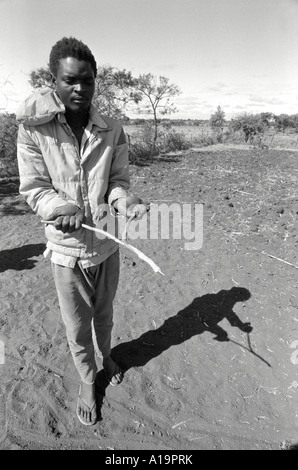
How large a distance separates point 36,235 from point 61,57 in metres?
3.89

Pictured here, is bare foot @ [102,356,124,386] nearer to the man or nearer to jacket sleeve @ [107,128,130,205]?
the man

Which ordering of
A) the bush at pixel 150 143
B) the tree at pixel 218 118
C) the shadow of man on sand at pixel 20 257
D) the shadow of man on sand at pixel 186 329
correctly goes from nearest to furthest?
the shadow of man on sand at pixel 186 329 → the shadow of man on sand at pixel 20 257 → the bush at pixel 150 143 → the tree at pixel 218 118

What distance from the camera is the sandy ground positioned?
2154mm

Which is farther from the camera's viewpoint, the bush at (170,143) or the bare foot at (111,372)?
the bush at (170,143)

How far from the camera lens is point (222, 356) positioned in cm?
277

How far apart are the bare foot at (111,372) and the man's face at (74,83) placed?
70.2 inches

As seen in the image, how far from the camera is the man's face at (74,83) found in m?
1.49

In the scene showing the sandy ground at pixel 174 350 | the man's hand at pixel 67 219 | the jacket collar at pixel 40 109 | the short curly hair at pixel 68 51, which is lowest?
the sandy ground at pixel 174 350

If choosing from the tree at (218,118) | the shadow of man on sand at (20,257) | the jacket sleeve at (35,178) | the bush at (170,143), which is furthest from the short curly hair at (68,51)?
the tree at (218,118)

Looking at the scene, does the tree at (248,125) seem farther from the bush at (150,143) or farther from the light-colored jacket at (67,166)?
the light-colored jacket at (67,166)

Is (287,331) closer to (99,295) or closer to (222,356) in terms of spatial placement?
(222,356)

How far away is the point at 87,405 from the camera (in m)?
2.20

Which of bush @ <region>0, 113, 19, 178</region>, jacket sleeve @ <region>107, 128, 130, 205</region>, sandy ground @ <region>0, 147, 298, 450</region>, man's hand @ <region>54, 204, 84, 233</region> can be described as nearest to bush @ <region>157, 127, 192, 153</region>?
bush @ <region>0, 113, 19, 178</region>

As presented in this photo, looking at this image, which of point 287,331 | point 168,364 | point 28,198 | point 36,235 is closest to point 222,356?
point 168,364
